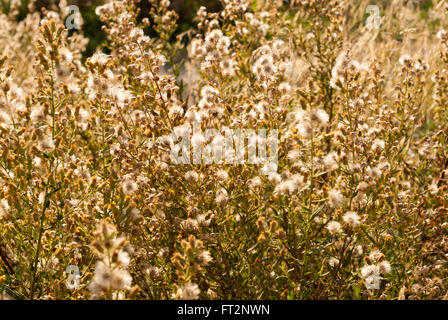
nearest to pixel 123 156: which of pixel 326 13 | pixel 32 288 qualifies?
pixel 32 288

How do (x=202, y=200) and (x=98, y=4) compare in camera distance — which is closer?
(x=202, y=200)

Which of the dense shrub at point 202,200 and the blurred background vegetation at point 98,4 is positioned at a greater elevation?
the blurred background vegetation at point 98,4

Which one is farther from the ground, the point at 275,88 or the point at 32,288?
the point at 275,88

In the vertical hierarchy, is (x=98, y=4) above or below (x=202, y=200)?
above

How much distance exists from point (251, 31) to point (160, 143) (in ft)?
5.79

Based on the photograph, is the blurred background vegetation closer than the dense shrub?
No

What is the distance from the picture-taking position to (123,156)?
75.3 inches

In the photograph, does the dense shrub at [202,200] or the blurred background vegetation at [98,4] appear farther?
the blurred background vegetation at [98,4]

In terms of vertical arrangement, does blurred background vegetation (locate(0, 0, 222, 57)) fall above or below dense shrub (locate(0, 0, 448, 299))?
above
